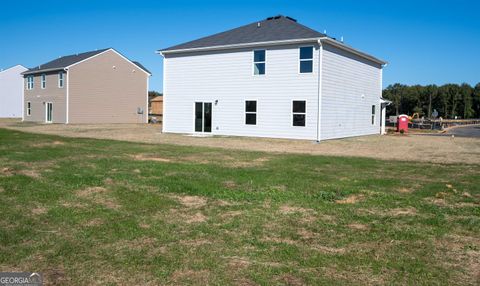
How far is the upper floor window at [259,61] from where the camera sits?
83.1 ft

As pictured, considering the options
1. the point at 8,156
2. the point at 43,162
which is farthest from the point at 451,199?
the point at 8,156

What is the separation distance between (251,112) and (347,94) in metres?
5.98

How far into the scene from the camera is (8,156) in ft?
43.2

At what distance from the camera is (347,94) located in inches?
1052

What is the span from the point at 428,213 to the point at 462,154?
11451 mm

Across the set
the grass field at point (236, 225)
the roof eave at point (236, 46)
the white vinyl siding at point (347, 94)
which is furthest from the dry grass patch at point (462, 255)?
the roof eave at point (236, 46)

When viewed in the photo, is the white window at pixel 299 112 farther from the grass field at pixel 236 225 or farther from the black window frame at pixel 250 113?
the grass field at pixel 236 225

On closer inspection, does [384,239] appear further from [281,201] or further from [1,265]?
[1,265]

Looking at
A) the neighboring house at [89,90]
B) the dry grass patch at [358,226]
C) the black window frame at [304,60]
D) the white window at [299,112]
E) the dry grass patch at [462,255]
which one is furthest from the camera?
the neighboring house at [89,90]

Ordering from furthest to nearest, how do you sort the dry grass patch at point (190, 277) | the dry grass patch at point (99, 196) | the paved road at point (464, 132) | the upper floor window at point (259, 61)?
the paved road at point (464, 132)
the upper floor window at point (259, 61)
the dry grass patch at point (99, 196)
the dry grass patch at point (190, 277)

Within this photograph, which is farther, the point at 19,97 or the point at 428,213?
the point at 19,97

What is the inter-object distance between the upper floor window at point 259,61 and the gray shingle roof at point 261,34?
0.68m

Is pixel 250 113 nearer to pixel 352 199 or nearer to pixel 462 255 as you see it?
pixel 352 199

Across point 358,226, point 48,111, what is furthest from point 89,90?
point 358,226
